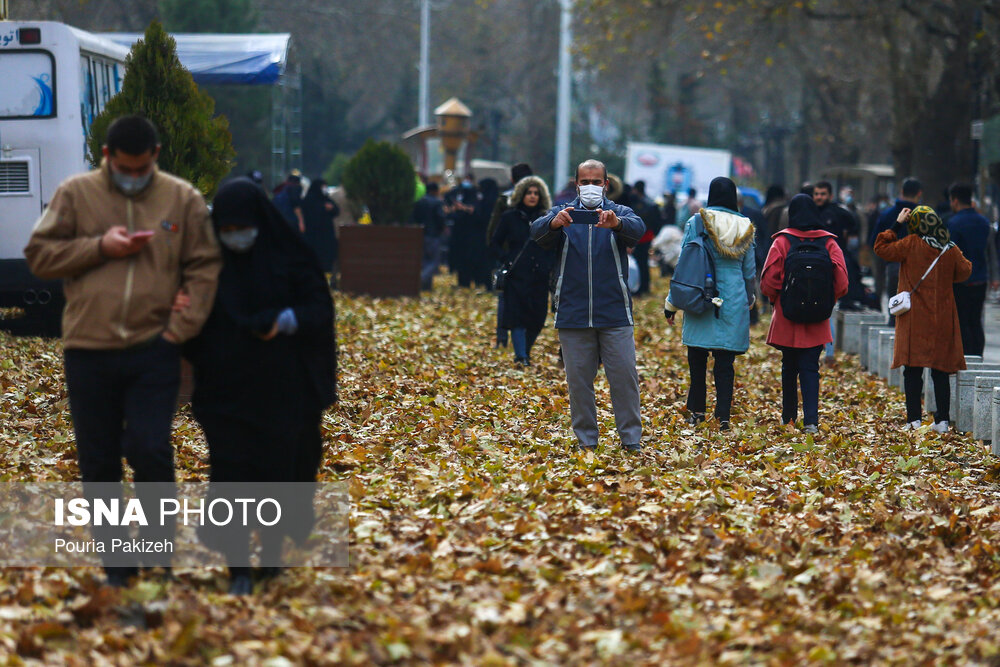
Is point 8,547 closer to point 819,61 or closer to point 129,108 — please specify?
point 129,108

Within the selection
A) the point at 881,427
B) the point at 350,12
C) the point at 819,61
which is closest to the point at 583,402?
the point at 881,427

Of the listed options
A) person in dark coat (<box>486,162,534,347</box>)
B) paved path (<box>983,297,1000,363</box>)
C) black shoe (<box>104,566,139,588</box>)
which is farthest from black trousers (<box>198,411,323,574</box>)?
paved path (<box>983,297,1000,363</box>)

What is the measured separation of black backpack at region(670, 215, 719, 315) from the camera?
9859 mm

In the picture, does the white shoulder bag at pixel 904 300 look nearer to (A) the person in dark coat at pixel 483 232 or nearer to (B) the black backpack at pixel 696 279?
(B) the black backpack at pixel 696 279

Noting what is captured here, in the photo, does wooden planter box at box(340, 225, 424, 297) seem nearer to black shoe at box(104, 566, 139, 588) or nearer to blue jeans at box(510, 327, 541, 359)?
blue jeans at box(510, 327, 541, 359)

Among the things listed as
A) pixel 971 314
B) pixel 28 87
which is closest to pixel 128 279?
pixel 28 87

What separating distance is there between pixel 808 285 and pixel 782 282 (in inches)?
9.8

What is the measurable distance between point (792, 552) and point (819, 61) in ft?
142

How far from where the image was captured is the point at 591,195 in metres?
8.57

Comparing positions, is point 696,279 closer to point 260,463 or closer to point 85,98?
point 260,463

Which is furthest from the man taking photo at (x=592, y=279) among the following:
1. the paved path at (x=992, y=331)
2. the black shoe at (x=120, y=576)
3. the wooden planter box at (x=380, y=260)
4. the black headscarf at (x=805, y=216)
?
the wooden planter box at (x=380, y=260)

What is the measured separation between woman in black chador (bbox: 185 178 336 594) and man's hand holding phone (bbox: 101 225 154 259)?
301 mm

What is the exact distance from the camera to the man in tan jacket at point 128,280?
5457mm

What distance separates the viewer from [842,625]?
5.64 meters
